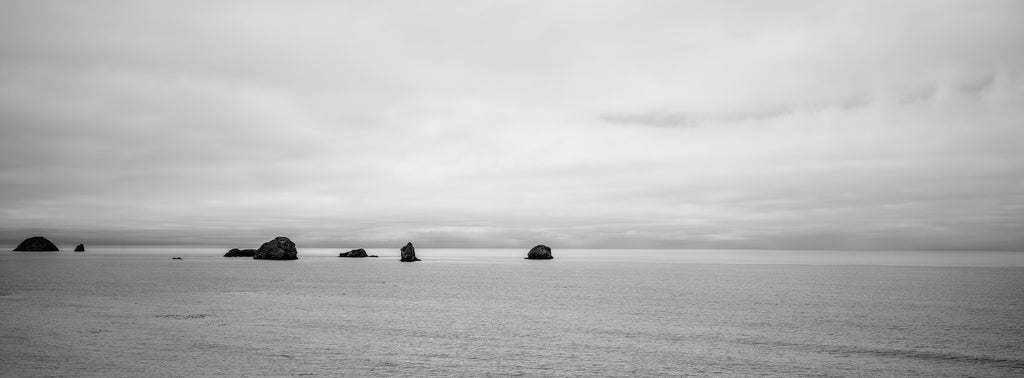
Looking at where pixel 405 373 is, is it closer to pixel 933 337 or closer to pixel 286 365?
pixel 286 365

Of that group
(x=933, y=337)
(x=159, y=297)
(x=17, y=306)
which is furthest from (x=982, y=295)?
(x=17, y=306)

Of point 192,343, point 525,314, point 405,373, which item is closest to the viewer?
point 405,373

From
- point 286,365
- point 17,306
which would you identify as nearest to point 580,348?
point 286,365

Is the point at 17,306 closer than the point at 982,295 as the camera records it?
Yes

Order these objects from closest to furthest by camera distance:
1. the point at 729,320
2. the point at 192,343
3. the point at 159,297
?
1. the point at 192,343
2. the point at 729,320
3. the point at 159,297

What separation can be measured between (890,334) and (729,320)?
12476 mm

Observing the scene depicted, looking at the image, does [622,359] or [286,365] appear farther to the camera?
[622,359]

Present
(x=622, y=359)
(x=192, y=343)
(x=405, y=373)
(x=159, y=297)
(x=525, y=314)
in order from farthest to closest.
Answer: (x=159, y=297) → (x=525, y=314) → (x=192, y=343) → (x=622, y=359) → (x=405, y=373)

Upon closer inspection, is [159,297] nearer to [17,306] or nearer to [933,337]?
[17,306]

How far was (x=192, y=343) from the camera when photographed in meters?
37.5

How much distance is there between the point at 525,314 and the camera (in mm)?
57156

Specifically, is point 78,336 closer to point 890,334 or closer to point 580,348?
point 580,348

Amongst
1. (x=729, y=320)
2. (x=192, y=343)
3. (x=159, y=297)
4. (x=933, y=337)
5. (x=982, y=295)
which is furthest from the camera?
(x=982, y=295)

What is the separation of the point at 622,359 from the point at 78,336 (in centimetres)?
3709
